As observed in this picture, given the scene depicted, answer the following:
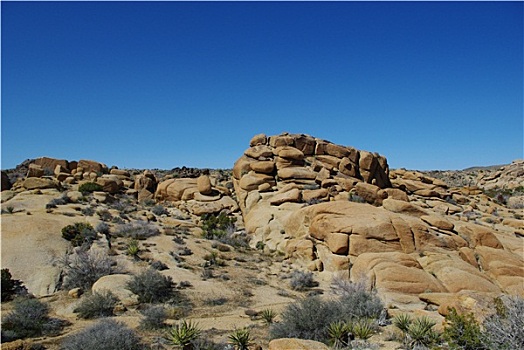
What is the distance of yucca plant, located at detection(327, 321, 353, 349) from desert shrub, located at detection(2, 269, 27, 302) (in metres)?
11.2

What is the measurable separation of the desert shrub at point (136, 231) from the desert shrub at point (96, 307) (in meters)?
7.35

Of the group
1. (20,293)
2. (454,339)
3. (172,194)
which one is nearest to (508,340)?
(454,339)

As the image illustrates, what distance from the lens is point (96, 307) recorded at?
1048 cm

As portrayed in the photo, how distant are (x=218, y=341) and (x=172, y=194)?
72.6ft

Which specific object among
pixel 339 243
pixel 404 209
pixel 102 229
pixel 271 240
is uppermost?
pixel 404 209

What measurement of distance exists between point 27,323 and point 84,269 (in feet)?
13.1

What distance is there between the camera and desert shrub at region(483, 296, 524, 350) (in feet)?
19.2

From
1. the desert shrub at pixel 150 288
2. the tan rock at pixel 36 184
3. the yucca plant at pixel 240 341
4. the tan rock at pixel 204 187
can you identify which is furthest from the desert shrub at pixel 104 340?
the tan rock at pixel 36 184

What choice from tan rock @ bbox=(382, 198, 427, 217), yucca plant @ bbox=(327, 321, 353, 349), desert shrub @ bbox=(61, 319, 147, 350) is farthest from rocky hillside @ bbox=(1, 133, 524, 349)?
desert shrub @ bbox=(61, 319, 147, 350)

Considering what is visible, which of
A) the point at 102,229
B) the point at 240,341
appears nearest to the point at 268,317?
the point at 240,341

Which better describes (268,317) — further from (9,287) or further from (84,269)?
(9,287)

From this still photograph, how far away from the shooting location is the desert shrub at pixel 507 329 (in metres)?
5.86

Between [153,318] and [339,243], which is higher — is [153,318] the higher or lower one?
the lower one

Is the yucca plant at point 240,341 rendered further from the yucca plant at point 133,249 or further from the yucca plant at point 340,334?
the yucca plant at point 133,249
